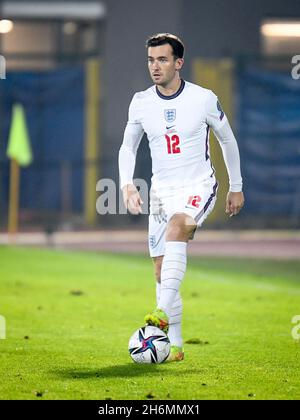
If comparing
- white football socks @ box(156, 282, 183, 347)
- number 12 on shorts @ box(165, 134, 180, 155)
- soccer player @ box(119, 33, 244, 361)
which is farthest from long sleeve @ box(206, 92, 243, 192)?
white football socks @ box(156, 282, 183, 347)

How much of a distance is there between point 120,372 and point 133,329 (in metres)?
3.01

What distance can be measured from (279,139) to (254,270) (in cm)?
1138

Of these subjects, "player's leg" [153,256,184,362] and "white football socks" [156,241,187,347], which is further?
"player's leg" [153,256,184,362]

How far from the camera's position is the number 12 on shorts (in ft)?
32.0

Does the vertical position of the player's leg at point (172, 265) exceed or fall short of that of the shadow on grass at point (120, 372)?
it exceeds it

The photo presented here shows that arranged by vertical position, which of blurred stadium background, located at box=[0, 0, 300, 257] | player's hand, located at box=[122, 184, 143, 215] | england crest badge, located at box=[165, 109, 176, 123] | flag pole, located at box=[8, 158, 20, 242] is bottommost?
player's hand, located at box=[122, 184, 143, 215]

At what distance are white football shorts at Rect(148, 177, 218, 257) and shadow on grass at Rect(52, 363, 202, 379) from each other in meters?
0.94

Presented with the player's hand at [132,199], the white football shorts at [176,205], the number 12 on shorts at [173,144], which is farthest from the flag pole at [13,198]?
the player's hand at [132,199]

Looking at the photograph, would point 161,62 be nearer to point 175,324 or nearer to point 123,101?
point 175,324

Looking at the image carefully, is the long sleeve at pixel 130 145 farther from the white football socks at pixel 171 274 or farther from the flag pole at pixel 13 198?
the flag pole at pixel 13 198

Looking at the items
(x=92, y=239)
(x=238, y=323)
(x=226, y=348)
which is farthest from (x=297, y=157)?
(x=226, y=348)

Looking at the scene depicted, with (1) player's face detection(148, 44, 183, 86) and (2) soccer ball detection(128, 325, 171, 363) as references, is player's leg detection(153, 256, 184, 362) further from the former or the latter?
(1) player's face detection(148, 44, 183, 86)

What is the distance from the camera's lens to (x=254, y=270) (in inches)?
789

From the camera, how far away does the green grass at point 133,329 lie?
860 cm
